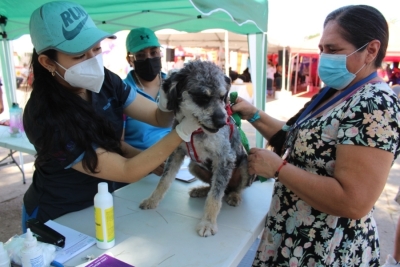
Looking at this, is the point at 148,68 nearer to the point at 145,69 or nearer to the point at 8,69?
the point at 145,69

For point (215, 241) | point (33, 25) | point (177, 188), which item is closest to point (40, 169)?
point (33, 25)

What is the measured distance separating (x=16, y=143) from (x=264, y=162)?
11.7ft

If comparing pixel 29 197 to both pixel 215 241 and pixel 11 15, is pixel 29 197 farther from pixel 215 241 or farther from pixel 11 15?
pixel 11 15

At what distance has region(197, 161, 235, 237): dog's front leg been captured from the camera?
61.5 inches

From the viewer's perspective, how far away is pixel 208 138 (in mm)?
→ 1836

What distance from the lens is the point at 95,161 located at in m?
1.47

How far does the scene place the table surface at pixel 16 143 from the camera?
139 inches

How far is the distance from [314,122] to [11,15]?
5.23m

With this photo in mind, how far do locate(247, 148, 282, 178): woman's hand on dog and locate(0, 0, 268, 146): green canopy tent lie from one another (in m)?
1.61

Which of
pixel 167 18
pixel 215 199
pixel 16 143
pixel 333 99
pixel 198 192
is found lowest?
pixel 16 143

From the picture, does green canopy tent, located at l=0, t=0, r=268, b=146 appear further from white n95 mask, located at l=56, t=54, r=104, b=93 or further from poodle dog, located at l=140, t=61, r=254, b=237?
white n95 mask, located at l=56, t=54, r=104, b=93

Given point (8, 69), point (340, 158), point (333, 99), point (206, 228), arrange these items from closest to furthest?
point (340, 158) < point (333, 99) < point (206, 228) < point (8, 69)

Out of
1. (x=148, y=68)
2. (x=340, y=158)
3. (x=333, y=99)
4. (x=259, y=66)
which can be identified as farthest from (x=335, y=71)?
(x=259, y=66)

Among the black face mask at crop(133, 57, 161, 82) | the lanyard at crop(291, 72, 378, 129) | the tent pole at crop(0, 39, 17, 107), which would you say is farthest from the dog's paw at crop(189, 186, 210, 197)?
the tent pole at crop(0, 39, 17, 107)
